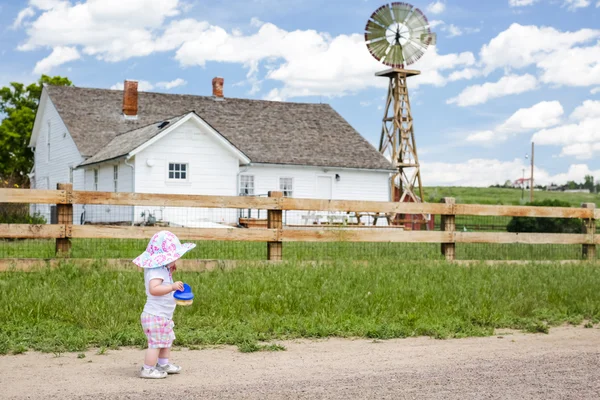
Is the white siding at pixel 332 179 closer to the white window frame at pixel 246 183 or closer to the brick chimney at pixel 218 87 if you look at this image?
the white window frame at pixel 246 183

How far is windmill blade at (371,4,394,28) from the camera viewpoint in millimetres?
46656

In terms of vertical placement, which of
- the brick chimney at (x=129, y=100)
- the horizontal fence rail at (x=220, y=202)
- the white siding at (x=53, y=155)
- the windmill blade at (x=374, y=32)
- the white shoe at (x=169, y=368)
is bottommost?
the white shoe at (x=169, y=368)

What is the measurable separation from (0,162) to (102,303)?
4793cm

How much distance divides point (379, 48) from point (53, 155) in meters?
20.0

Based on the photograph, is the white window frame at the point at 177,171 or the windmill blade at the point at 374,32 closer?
the white window frame at the point at 177,171

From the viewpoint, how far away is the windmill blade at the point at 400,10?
46.8 meters

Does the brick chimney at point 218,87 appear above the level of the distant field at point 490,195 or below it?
above

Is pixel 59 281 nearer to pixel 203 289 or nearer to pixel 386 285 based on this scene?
pixel 203 289

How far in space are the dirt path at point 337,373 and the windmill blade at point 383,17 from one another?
40.9 meters

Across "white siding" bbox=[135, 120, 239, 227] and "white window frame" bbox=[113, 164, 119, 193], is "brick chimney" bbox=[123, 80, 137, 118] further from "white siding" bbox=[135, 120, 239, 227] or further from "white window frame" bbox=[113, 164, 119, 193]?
"white siding" bbox=[135, 120, 239, 227]

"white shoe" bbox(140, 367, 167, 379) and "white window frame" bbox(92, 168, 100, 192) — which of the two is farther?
"white window frame" bbox(92, 168, 100, 192)

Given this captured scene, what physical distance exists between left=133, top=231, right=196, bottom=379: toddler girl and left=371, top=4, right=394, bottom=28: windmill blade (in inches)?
1674

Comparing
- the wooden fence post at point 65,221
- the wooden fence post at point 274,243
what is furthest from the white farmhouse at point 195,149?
the wooden fence post at point 65,221

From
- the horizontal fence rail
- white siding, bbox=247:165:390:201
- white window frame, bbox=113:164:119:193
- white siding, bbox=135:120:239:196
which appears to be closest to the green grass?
the horizontal fence rail
